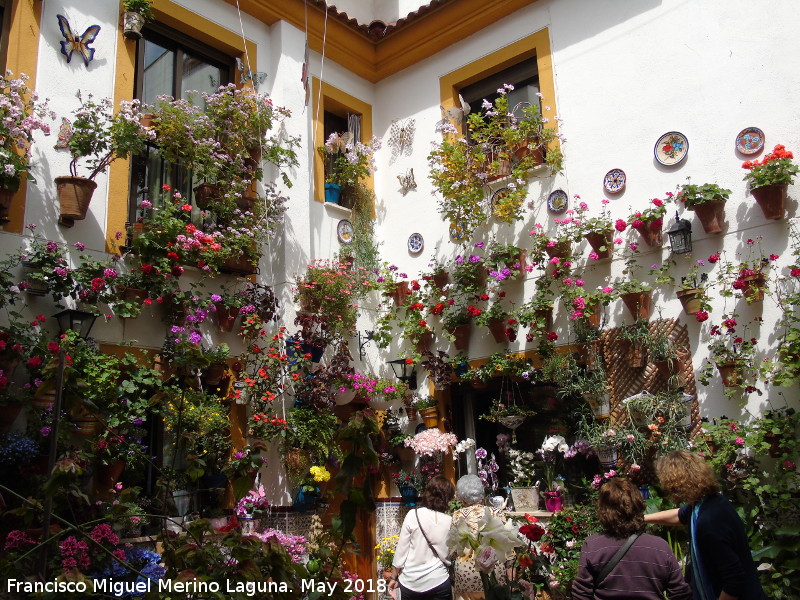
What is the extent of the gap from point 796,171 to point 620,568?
3809 mm

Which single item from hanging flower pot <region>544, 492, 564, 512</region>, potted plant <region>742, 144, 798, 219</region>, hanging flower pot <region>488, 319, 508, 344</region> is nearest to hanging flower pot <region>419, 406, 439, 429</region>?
hanging flower pot <region>488, 319, 508, 344</region>

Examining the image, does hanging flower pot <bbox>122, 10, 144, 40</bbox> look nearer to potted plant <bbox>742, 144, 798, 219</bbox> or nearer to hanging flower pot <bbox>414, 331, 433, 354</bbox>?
hanging flower pot <bbox>414, 331, 433, 354</bbox>

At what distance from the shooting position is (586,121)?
21.7ft

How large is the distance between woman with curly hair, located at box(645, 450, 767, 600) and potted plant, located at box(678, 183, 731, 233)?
294 cm

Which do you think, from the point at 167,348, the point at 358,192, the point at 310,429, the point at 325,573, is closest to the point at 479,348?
the point at 310,429

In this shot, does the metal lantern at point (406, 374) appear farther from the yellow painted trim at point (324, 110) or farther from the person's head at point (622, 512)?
the person's head at point (622, 512)

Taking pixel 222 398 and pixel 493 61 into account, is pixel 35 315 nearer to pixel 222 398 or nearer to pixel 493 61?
pixel 222 398

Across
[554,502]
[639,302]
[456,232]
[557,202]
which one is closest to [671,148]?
[557,202]

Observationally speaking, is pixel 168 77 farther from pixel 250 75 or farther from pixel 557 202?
pixel 557 202

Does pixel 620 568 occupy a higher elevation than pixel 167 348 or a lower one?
lower

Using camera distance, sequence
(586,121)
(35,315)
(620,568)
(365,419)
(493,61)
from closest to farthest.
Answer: (365,419), (620,568), (35,315), (586,121), (493,61)

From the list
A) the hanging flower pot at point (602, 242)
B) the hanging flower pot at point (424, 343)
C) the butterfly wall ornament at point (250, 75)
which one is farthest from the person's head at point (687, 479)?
the butterfly wall ornament at point (250, 75)

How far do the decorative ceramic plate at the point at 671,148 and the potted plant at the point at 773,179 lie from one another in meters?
0.72

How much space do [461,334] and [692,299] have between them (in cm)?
234
